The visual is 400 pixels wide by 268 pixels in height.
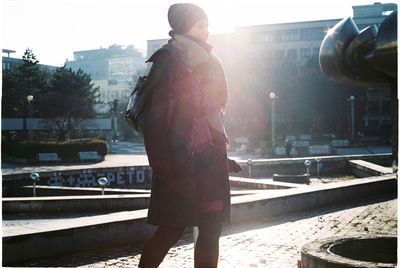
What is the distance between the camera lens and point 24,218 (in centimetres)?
870

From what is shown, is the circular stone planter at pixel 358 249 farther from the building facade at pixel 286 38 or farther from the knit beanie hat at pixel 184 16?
the building facade at pixel 286 38

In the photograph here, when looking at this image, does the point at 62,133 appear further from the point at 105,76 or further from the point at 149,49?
the point at 105,76

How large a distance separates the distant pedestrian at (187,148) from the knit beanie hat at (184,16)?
0.27 feet

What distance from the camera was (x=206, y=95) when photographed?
8.87 feet

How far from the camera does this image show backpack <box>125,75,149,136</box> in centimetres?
270

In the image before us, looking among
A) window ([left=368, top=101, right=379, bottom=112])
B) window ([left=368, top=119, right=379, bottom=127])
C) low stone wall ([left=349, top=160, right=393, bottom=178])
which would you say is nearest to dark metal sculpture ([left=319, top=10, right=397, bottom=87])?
low stone wall ([left=349, top=160, right=393, bottom=178])

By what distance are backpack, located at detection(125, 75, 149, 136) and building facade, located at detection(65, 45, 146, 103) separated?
144 m

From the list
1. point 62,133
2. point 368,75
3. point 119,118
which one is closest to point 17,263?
point 368,75

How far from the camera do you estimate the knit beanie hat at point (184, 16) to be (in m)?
2.79

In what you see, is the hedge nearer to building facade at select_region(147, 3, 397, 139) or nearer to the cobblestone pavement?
the cobblestone pavement

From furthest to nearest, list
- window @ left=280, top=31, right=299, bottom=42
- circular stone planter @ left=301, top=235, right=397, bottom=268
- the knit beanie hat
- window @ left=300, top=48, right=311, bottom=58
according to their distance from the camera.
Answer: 1. window @ left=280, top=31, right=299, bottom=42
2. window @ left=300, top=48, right=311, bottom=58
3. circular stone planter @ left=301, top=235, right=397, bottom=268
4. the knit beanie hat

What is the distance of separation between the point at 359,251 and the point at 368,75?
1636 mm

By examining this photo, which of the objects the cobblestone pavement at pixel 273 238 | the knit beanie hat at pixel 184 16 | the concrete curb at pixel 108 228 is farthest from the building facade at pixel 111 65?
the knit beanie hat at pixel 184 16

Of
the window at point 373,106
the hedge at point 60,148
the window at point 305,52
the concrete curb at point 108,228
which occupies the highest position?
the window at point 305,52
